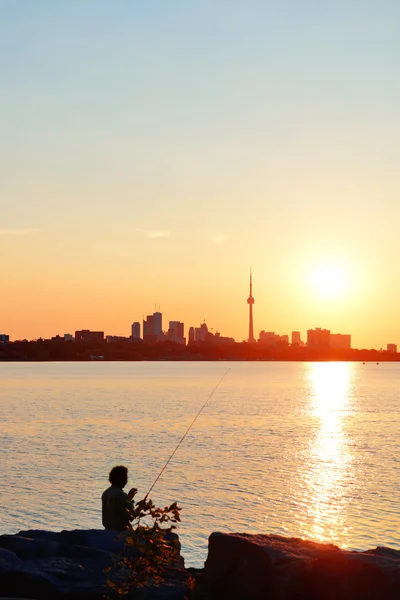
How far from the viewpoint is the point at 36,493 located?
78.1ft

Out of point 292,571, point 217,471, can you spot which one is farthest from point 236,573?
point 217,471

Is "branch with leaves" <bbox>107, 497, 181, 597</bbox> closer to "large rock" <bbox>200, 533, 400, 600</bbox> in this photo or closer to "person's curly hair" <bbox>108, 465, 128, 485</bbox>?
"large rock" <bbox>200, 533, 400, 600</bbox>

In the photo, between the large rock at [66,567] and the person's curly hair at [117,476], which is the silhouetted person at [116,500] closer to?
the person's curly hair at [117,476]

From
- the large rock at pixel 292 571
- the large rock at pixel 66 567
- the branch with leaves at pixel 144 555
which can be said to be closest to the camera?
the branch with leaves at pixel 144 555

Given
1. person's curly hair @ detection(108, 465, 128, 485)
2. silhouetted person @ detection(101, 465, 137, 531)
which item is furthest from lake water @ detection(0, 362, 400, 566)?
person's curly hair @ detection(108, 465, 128, 485)

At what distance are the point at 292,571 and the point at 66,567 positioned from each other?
3.03m

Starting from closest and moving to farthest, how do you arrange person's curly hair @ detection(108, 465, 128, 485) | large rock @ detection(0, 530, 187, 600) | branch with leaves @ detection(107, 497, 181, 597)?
branch with leaves @ detection(107, 497, 181, 597), large rock @ detection(0, 530, 187, 600), person's curly hair @ detection(108, 465, 128, 485)

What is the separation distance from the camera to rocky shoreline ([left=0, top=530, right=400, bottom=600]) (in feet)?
29.0

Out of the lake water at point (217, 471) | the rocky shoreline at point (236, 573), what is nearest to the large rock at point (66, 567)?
the rocky shoreline at point (236, 573)

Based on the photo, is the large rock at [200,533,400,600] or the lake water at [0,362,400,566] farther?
the lake water at [0,362,400,566]

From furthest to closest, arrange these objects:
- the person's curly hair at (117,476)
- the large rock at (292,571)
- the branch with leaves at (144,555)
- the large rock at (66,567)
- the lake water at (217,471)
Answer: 1. the lake water at (217,471)
2. the person's curly hair at (117,476)
3. the large rock at (66,567)
4. the large rock at (292,571)
5. the branch with leaves at (144,555)

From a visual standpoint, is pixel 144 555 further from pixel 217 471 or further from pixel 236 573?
pixel 217 471

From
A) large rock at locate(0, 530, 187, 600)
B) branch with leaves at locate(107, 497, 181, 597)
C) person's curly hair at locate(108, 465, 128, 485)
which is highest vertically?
person's curly hair at locate(108, 465, 128, 485)

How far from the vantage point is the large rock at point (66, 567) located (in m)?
9.39
